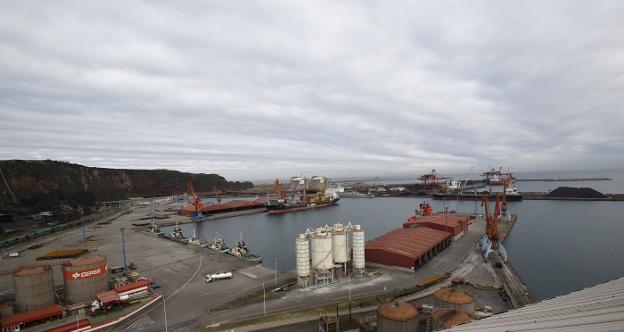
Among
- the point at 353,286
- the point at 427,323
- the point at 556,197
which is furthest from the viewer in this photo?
the point at 556,197

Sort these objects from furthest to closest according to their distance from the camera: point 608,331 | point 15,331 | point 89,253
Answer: point 89,253
point 15,331
point 608,331

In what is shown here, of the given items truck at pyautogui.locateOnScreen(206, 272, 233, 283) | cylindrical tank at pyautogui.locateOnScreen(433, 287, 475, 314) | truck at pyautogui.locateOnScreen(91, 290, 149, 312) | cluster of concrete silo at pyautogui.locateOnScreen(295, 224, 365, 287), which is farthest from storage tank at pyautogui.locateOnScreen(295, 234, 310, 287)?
truck at pyautogui.locateOnScreen(91, 290, 149, 312)

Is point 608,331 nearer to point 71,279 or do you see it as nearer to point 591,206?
point 71,279

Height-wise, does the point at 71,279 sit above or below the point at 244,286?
above

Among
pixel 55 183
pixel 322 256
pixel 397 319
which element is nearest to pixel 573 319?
pixel 397 319

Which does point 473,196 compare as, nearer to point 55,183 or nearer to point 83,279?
point 83,279

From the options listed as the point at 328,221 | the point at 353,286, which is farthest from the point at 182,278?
the point at 328,221
